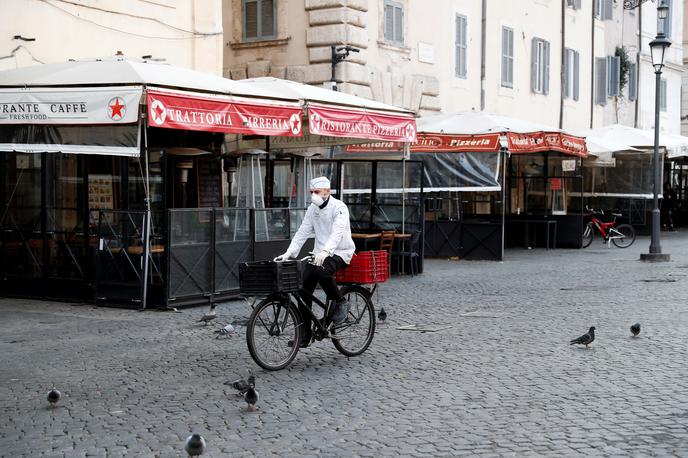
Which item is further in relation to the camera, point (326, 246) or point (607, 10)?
point (607, 10)

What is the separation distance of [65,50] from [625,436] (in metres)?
11.5

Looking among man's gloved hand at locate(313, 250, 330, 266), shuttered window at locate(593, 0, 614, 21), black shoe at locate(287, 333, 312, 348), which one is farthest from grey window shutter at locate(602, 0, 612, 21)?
black shoe at locate(287, 333, 312, 348)

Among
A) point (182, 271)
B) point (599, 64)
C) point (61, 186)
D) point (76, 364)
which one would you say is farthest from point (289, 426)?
point (599, 64)

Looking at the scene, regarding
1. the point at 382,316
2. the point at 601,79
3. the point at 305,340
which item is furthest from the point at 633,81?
the point at 305,340

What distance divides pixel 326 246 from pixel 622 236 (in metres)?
17.6

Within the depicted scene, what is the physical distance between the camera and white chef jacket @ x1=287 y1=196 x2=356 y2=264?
30.6ft

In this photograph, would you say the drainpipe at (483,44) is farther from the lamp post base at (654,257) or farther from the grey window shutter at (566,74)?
the lamp post base at (654,257)

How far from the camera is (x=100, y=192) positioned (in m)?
13.7

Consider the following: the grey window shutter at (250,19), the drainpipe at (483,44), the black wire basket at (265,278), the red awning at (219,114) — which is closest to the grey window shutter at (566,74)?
the drainpipe at (483,44)

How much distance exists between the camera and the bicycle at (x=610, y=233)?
84.1ft

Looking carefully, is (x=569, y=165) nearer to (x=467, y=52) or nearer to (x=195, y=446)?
(x=467, y=52)

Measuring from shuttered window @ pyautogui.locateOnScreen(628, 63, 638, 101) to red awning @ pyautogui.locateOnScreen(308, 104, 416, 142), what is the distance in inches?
900

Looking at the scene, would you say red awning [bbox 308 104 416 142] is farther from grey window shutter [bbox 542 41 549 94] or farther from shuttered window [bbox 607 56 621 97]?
shuttered window [bbox 607 56 621 97]

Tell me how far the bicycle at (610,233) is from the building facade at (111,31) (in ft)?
37.0
